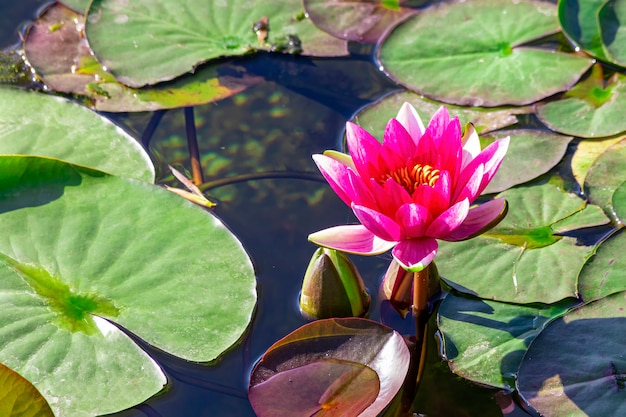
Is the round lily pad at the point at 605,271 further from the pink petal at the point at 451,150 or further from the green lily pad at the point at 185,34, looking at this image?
the green lily pad at the point at 185,34

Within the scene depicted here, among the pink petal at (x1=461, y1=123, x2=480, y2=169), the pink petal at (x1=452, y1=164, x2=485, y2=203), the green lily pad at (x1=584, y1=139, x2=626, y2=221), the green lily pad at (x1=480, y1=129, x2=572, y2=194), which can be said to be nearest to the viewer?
the pink petal at (x1=452, y1=164, x2=485, y2=203)

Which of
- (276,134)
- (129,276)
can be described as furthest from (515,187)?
(129,276)

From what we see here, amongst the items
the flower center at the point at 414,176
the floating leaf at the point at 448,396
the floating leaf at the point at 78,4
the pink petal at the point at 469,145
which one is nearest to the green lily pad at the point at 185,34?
the floating leaf at the point at 78,4

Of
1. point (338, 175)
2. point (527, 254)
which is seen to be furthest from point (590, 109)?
point (338, 175)

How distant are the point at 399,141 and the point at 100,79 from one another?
188 cm

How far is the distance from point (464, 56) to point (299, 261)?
55.0 inches

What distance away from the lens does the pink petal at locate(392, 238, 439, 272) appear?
2.14 metres

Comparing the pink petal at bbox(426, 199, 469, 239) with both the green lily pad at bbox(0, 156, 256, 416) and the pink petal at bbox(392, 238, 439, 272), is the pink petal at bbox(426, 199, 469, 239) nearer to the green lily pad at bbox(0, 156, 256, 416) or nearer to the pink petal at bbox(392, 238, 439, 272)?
the pink petal at bbox(392, 238, 439, 272)

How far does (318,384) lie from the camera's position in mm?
2330

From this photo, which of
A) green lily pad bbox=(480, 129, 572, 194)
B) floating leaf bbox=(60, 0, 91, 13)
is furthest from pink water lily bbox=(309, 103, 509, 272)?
floating leaf bbox=(60, 0, 91, 13)

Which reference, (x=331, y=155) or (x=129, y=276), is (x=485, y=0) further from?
(x=129, y=276)

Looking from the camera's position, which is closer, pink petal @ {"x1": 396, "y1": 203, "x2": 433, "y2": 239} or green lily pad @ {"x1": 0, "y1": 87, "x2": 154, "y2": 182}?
pink petal @ {"x1": 396, "y1": 203, "x2": 433, "y2": 239}

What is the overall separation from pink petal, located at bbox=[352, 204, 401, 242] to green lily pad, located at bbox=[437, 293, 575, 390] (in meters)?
0.52

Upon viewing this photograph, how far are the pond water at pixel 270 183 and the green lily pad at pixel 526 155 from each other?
61 cm
